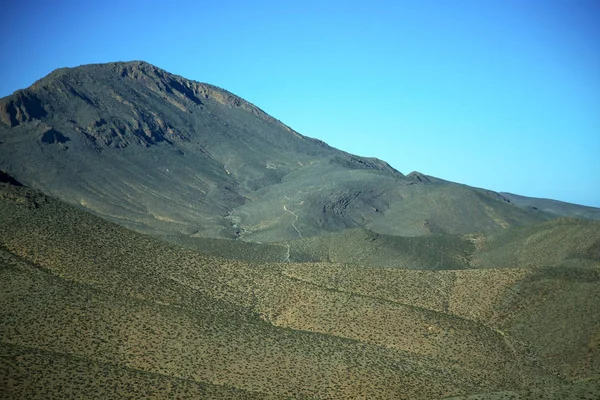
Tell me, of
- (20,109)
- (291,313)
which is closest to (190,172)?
(20,109)

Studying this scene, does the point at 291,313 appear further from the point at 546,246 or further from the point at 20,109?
→ the point at 20,109

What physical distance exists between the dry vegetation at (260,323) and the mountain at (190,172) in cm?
5720

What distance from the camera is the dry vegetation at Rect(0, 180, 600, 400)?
134 ft

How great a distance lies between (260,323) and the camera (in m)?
51.1

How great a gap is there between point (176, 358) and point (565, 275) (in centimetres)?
3077

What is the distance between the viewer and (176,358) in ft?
143

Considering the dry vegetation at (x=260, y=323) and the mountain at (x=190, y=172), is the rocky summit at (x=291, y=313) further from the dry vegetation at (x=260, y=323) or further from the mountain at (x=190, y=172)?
the mountain at (x=190, y=172)

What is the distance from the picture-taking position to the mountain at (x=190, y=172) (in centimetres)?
13525

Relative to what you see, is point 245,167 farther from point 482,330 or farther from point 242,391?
point 242,391

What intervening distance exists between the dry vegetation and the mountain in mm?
57196

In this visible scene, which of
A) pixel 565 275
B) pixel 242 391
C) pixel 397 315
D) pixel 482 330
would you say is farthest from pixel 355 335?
pixel 565 275

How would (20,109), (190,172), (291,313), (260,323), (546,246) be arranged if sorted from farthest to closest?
(190,172), (20,109), (546,246), (291,313), (260,323)

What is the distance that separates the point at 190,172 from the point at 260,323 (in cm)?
11653

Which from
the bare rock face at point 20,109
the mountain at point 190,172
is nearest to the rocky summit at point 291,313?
the mountain at point 190,172
